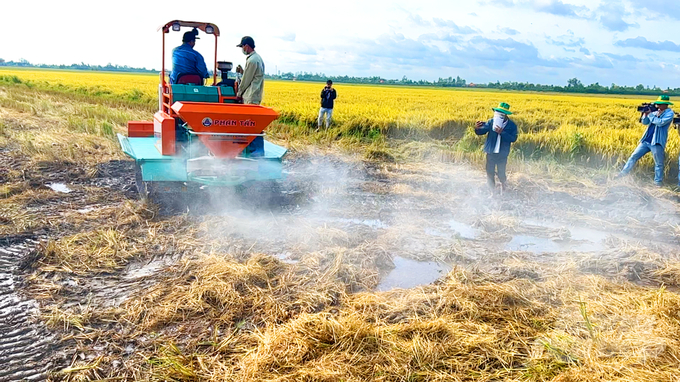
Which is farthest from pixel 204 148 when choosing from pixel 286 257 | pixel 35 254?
pixel 35 254

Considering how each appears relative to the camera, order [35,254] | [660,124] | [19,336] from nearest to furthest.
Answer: [19,336] → [35,254] → [660,124]

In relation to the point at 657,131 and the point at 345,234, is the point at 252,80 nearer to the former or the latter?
the point at 345,234

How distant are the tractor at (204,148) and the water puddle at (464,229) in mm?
2409

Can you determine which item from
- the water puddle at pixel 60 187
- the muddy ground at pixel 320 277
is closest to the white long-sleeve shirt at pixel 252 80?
the muddy ground at pixel 320 277

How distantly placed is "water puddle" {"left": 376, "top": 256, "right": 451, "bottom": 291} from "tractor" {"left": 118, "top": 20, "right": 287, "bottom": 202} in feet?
7.83

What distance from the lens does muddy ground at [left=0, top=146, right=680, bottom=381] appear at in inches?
147

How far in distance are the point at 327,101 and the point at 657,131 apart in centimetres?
788

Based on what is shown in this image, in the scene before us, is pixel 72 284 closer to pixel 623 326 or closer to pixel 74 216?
pixel 74 216

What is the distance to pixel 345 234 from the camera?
18.2 feet

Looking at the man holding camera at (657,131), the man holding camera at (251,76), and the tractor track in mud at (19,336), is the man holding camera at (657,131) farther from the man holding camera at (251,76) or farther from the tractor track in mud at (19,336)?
the tractor track in mud at (19,336)

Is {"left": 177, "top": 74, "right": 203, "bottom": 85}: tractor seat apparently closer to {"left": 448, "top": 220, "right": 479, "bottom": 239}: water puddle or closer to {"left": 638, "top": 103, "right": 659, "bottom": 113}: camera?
{"left": 448, "top": 220, "right": 479, "bottom": 239}: water puddle

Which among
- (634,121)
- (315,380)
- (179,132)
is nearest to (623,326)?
(315,380)

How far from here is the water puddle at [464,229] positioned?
6.03 metres

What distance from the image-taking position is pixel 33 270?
169 inches
